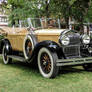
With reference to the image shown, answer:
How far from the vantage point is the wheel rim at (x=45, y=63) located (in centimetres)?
532

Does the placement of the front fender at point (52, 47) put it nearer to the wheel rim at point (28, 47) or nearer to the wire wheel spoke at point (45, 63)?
the wire wheel spoke at point (45, 63)

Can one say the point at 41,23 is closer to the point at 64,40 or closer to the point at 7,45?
the point at 7,45

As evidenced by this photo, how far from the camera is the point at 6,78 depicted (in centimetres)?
526

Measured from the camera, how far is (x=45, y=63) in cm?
542

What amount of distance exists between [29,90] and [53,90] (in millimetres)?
461

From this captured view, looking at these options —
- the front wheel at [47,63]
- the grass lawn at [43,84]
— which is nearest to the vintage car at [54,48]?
the front wheel at [47,63]

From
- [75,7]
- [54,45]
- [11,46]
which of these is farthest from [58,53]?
[75,7]

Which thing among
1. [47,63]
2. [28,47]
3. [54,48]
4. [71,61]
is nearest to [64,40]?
[54,48]

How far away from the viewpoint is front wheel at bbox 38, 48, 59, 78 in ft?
16.6

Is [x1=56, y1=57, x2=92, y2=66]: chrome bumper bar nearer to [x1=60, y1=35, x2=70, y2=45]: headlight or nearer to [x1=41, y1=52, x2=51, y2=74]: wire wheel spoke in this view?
[x1=41, y1=52, x2=51, y2=74]: wire wheel spoke

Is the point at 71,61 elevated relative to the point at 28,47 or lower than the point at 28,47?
lower

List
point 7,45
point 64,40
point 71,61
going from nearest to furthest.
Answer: point 71,61, point 64,40, point 7,45

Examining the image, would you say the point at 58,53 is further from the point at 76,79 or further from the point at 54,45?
the point at 76,79

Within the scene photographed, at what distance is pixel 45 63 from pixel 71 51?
79 cm
